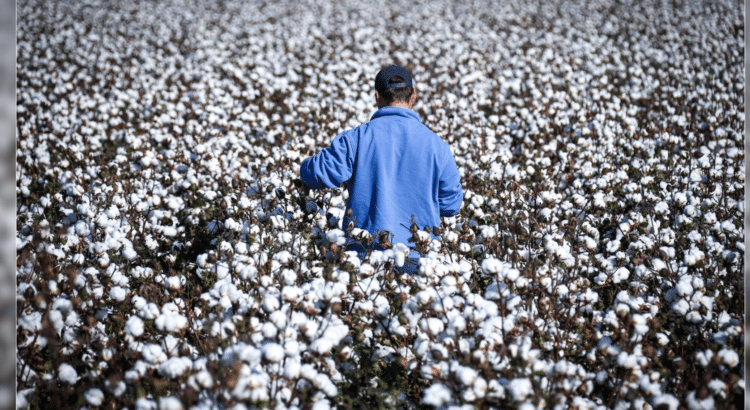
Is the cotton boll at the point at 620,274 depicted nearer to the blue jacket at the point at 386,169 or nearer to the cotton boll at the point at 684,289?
the cotton boll at the point at 684,289

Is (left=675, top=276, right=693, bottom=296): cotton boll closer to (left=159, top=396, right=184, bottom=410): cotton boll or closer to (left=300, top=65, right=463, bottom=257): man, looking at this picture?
(left=300, top=65, right=463, bottom=257): man

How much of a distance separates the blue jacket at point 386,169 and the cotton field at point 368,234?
235mm

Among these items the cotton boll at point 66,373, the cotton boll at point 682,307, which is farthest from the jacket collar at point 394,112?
the cotton boll at point 66,373

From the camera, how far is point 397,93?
121 inches

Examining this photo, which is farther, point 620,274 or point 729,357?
point 620,274

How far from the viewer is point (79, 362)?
228 centimetres

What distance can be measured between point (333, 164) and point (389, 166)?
34 cm

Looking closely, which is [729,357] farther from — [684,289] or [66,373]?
[66,373]

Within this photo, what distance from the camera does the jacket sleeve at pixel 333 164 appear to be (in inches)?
119

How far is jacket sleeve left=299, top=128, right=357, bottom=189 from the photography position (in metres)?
3.01

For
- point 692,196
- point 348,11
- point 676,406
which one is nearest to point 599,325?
point 676,406

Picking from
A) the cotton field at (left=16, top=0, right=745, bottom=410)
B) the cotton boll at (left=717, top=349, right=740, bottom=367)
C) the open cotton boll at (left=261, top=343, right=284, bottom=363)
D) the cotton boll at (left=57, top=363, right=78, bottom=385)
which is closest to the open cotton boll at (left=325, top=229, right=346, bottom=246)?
the cotton field at (left=16, top=0, right=745, bottom=410)

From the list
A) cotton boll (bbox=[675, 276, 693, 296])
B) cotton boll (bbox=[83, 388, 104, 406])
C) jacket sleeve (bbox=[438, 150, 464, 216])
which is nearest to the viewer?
cotton boll (bbox=[83, 388, 104, 406])

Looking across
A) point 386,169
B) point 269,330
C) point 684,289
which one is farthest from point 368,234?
point 684,289
